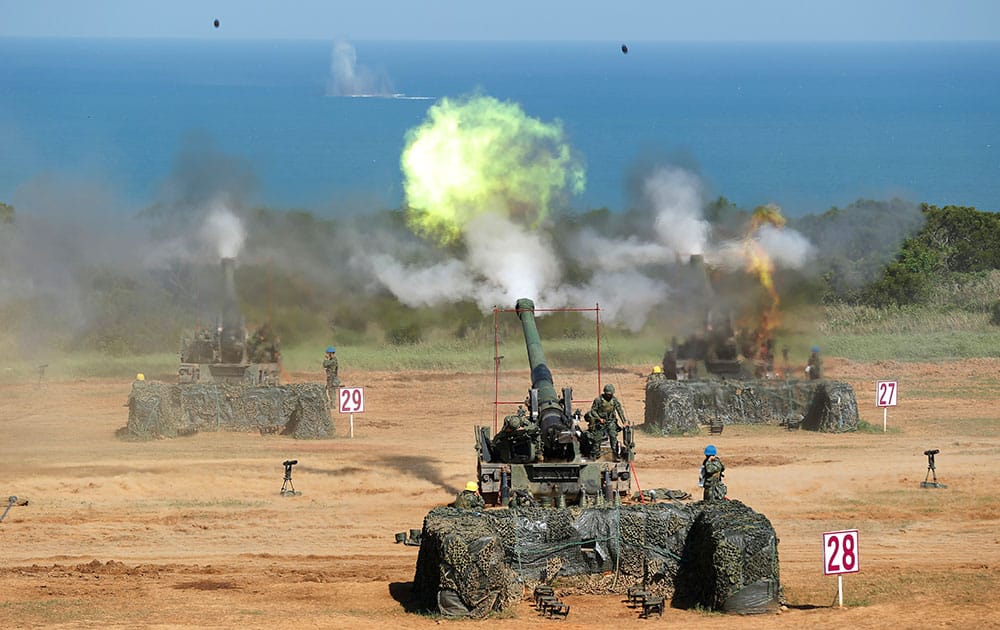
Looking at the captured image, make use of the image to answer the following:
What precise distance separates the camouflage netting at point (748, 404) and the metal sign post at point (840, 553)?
16.9 meters

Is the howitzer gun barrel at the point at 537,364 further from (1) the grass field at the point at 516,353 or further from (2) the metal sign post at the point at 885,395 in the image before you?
(1) the grass field at the point at 516,353

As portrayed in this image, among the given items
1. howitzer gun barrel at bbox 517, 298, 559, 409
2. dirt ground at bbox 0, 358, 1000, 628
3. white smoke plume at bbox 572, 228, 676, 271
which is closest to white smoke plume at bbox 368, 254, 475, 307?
dirt ground at bbox 0, 358, 1000, 628

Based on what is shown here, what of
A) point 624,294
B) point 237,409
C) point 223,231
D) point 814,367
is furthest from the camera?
point 223,231

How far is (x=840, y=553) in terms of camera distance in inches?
997

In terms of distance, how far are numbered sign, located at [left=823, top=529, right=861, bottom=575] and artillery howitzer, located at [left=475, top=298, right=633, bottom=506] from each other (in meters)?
4.51

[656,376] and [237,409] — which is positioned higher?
[656,376]

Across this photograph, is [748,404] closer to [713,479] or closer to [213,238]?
[713,479]

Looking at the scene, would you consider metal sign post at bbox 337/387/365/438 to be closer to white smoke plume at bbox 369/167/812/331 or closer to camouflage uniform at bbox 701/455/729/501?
white smoke plume at bbox 369/167/812/331

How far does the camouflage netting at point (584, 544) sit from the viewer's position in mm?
25609

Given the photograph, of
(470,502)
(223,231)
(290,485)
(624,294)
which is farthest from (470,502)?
(223,231)

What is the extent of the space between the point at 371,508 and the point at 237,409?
9.96m

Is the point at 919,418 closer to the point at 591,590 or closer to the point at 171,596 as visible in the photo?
the point at 591,590

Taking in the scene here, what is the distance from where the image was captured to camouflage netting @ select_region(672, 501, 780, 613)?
82.2 ft

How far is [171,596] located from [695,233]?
2602 cm
